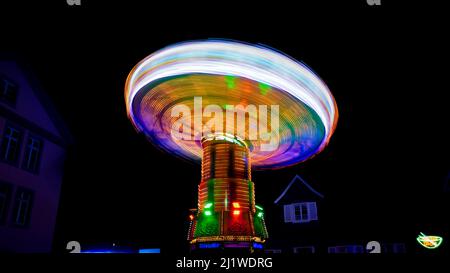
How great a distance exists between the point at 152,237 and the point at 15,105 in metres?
16.5

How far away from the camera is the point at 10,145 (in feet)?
53.9

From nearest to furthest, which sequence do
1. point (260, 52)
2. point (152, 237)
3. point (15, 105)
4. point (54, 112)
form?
1. point (260, 52)
2. point (15, 105)
3. point (54, 112)
4. point (152, 237)

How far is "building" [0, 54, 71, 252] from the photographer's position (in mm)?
15914

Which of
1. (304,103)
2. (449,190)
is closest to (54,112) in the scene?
(304,103)

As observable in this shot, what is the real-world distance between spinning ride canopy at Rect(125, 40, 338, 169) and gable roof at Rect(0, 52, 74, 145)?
8.21 m

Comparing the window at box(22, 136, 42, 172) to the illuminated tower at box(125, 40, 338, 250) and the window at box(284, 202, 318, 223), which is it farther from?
the window at box(284, 202, 318, 223)

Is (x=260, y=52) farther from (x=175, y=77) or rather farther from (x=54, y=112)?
(x=54, y=112)

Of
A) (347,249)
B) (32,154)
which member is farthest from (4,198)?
(347,249)

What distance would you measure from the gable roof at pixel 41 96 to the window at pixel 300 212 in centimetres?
1376

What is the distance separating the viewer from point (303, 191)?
73.9ft

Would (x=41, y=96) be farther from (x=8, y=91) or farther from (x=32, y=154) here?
(x=32, y=154)

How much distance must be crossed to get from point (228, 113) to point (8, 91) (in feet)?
37.0

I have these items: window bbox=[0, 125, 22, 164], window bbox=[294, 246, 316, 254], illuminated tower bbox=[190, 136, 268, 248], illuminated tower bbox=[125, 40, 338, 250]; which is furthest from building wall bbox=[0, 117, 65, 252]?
window bbox=[294, 246, 316, 254]

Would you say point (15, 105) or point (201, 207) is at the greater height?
point (15, 105)
